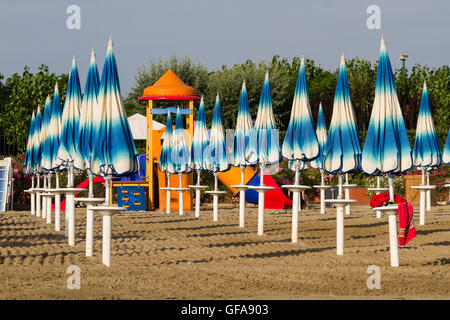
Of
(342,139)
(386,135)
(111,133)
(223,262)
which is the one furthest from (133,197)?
(386,135)

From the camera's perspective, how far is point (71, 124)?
15.7 metres

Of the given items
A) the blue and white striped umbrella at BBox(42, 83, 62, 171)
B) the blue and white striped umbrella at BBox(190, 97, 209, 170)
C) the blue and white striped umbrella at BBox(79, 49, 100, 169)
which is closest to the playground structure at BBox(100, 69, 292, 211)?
the blue and white striped umbrella at BBox(190, 97, 209, 170)

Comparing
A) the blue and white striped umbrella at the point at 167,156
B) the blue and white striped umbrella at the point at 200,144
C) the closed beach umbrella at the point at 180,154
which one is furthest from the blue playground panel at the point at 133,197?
the blue and white striped umbrella at the point at 200,144

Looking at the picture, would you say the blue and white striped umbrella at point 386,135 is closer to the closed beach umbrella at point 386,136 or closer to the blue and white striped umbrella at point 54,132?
the closed beach umbrella at point 386,136

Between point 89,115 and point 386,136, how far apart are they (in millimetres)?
5065

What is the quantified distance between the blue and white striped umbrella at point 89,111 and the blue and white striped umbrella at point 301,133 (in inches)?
186

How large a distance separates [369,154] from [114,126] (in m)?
4.33

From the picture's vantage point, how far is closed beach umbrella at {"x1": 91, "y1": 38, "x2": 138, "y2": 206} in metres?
11.9

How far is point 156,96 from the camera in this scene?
27375mm

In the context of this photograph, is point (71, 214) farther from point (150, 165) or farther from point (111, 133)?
point (150, 165)

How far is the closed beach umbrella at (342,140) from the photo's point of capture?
13.9 meters

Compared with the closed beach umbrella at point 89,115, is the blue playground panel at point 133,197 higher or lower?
lower

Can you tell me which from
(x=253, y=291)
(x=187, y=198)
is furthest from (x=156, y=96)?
(x=253, y=291)
